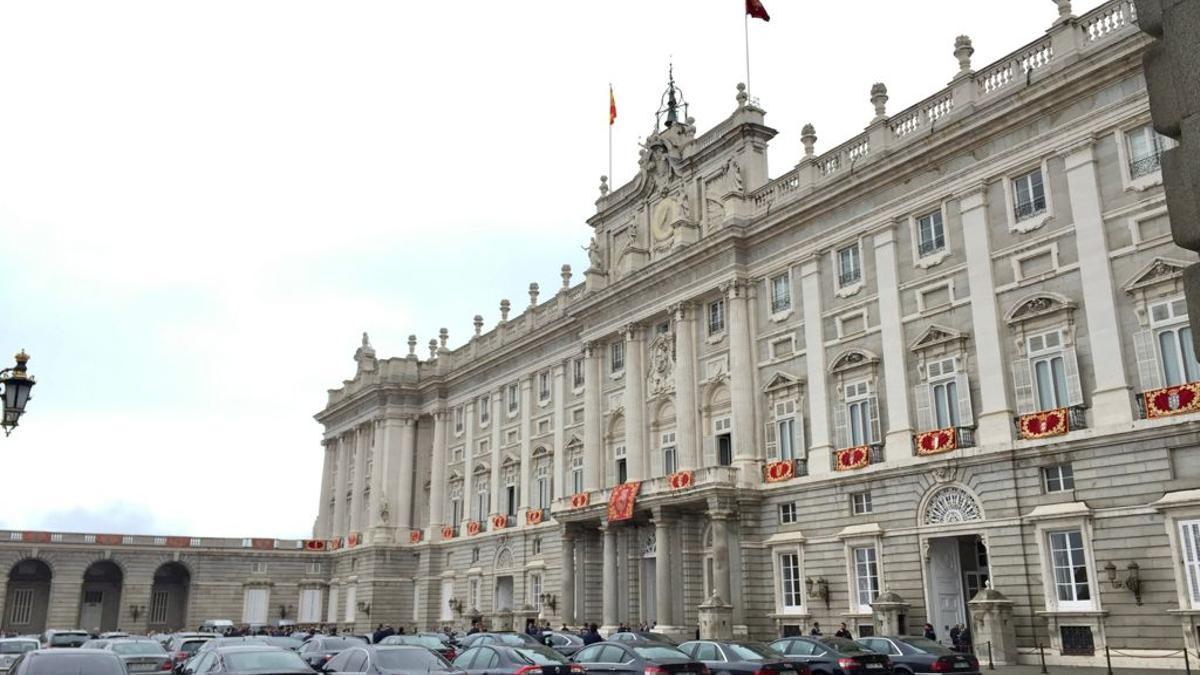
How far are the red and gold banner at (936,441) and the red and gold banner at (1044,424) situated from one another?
7.11 feet

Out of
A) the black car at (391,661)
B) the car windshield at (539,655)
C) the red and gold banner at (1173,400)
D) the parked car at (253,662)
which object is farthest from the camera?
the red and gold banner at (1173,400)

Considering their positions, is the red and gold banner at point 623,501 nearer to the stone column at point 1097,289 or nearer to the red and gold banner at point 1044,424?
the red and gold banner at point 1044,424

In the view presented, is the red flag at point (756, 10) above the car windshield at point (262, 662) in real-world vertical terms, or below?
above

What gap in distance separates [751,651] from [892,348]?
15.4m

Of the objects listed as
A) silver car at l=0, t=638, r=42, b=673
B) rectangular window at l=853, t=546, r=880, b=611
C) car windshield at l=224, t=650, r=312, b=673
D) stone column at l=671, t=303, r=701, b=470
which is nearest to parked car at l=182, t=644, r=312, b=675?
car windshield at l=224, t=650, r=312, b=673

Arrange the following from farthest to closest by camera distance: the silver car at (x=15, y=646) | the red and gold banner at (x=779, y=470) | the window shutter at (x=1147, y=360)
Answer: the red and gold banner at (x=779, y=470) < the silver car at (x=15, y=646) < the window shutter at (x=1147, y=360)

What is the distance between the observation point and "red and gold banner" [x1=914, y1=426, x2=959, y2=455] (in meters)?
30.5

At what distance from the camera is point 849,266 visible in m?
35.8

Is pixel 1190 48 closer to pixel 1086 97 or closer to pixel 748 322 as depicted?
pixel 1086 97

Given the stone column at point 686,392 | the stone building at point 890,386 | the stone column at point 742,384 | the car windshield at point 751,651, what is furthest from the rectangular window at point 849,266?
the car windshield at point 751,651

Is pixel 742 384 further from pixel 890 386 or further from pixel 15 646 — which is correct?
pixel 15 646

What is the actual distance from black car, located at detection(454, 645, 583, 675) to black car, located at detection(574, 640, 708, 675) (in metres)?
1.07

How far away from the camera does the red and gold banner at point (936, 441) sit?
1200 inches

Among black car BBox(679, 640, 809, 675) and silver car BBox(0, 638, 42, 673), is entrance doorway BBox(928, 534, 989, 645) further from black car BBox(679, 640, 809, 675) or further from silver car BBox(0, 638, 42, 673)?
silver car BBox(0, 638, 42, 673)
